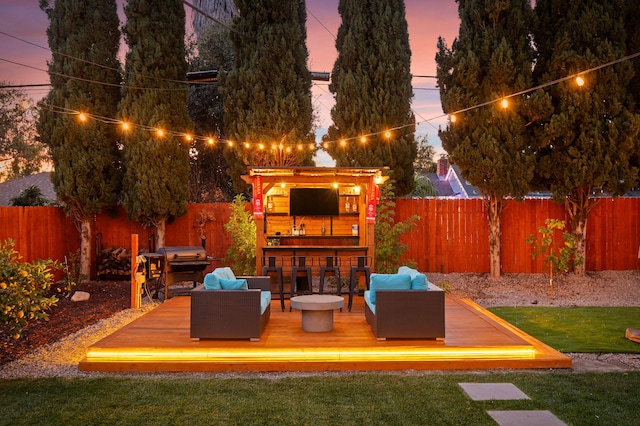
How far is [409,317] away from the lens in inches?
230

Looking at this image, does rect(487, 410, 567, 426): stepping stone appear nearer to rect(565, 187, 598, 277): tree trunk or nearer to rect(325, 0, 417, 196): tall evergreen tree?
rect(565, 187, 598, 277): tree trunk

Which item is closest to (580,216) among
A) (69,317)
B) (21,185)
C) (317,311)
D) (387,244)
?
(387,244)

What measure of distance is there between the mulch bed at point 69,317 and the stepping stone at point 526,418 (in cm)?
486

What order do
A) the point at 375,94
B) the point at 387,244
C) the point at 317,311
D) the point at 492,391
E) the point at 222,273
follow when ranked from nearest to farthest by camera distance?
the point at 492,391, the point at 317,311, the point at 222,273, the point at 387,244, the point at 375,94

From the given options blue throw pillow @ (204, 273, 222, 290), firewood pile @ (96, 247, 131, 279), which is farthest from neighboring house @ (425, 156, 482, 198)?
blue throw pillow @ (204, 273, 222, 290)

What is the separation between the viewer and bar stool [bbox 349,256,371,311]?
7794 mm

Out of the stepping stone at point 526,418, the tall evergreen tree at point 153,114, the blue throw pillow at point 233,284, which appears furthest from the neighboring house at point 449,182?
the stepping stone at point 526,418

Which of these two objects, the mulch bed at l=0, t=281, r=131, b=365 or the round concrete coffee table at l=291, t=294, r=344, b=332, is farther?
the mulch bed at l=0, t=281, r=131, b=365

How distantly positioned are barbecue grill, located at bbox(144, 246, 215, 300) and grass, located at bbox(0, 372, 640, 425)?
471 centimetres

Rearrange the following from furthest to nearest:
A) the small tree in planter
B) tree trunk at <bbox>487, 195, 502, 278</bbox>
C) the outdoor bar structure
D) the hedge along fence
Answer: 1. the hedge along fence
2. tree trunk at <bbox>487, 195, 502, 278</bbox>
3. the small tree in planter
4. the outdoor bar structure

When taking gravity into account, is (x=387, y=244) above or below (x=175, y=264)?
above

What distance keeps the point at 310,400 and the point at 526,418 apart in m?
1.60

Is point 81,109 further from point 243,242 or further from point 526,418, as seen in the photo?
point 526,418

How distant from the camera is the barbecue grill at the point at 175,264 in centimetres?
963
